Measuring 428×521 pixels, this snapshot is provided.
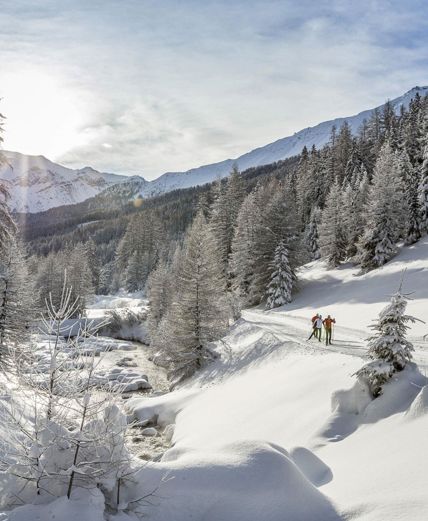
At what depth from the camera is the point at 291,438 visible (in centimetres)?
1410

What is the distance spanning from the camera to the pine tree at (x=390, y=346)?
13.0m

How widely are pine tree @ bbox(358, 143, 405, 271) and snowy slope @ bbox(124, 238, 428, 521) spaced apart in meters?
14.6

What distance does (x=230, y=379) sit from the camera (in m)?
24.5

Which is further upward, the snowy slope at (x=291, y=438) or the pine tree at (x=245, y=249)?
the pine tree at (x=245, y=249)

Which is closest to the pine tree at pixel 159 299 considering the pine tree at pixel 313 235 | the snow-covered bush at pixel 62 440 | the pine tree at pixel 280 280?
the pine tree at pixel 280 280

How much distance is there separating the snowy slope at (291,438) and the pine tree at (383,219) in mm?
14624

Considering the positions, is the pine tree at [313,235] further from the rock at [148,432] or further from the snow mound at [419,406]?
the snow mound at [419,406]

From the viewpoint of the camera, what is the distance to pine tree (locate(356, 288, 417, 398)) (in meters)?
13.0

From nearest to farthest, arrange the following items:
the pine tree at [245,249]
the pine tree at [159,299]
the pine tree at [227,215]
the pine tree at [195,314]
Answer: the pine tree at [195,314] → the pine tree at [245,249] → the pine tree at [159,299] → the pine tree at [227,215]

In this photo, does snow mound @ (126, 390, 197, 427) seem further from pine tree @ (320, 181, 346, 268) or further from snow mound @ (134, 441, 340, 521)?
pine tree @ (320, 181, 346, 268)

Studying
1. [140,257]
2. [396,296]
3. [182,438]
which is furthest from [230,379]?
[140,257]

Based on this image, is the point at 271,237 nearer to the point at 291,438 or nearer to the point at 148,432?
the point at 148,432

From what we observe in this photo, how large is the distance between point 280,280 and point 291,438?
95.3 feet

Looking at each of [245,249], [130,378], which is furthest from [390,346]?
[245,249]
